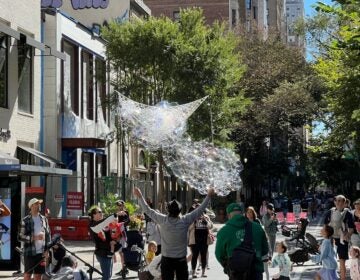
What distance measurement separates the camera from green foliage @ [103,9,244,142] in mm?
29891

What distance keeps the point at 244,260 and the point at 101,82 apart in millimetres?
25594

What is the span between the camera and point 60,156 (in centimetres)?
3033

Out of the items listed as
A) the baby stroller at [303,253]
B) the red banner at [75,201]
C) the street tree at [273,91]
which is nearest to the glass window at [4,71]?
→ the red banner at [75,201]

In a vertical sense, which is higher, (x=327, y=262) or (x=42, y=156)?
(x=42, y=156)

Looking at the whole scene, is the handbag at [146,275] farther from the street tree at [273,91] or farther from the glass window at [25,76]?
the street tree at [273,91]

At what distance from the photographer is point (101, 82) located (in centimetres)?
3359

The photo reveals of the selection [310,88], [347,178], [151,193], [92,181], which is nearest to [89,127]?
[92,181]

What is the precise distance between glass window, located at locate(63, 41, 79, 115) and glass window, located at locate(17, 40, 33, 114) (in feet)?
15.6

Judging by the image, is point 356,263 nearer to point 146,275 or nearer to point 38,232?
point 146,275

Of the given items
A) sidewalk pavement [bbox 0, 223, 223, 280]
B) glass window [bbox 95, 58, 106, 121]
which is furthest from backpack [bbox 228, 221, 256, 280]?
glass window [bbox 95, 58, 106, 121]

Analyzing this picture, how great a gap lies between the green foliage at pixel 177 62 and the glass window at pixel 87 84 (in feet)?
6.65

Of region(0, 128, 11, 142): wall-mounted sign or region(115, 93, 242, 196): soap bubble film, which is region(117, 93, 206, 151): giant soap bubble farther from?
region(0, 128, 11, 142): wall-mounted sign

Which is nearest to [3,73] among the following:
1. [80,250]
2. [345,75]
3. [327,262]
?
[80,250]

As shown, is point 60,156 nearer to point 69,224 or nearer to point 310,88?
point 69,224
